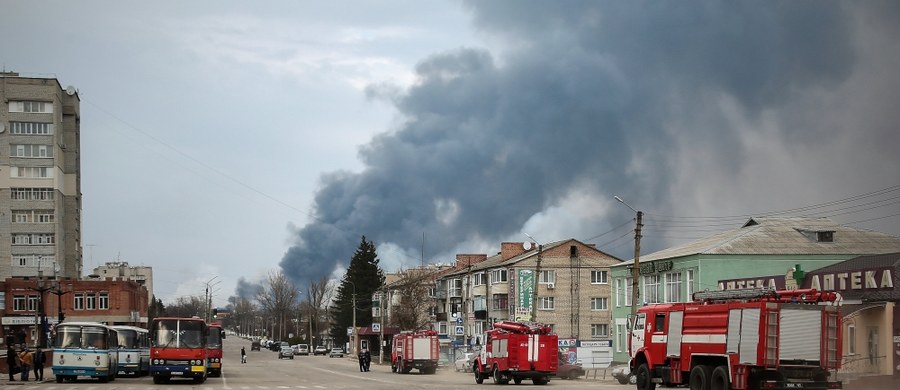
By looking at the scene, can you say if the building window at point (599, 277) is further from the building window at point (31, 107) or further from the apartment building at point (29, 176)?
the building window at point (31, 107)

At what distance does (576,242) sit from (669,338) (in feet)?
228

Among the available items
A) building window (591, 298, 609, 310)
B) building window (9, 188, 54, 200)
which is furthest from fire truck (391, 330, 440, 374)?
building window (9, 188, 54, 200)

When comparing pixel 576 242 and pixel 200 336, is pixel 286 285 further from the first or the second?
pixel 200 336

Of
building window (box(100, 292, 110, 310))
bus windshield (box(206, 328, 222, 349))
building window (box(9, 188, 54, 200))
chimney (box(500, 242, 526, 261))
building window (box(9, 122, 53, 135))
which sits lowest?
building window (box(100, 292, 110, 310))

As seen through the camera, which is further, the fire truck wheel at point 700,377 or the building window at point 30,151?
the building window at point 30,151

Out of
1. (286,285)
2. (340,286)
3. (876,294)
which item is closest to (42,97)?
(340,286)

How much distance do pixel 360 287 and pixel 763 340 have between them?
11899 cm

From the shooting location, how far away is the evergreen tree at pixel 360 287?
14364 centimetres

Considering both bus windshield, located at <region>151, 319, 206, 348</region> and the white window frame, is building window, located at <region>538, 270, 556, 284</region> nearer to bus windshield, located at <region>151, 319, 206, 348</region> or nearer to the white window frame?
the white window frame

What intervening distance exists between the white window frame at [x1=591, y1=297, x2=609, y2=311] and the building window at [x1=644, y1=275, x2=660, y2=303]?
24860 mm

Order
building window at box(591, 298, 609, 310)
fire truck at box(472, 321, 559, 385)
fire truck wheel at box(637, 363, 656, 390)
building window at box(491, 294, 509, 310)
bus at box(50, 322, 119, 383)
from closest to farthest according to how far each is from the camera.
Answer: fire truck wheel at box(637, 363, 656, 390), bus at box(50, 322, 119, 383), fire truck at box(472, 321, 559, 385), building window at box(591, 298, 609, 310), building window at box(491, 294, 509, 310)

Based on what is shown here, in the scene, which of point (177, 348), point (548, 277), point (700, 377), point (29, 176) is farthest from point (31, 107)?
point (700, 377)

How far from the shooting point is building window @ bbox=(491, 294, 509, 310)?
103 m

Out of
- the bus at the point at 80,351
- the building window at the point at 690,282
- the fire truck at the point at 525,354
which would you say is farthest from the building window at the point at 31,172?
the fire truck at the point at 525,354
